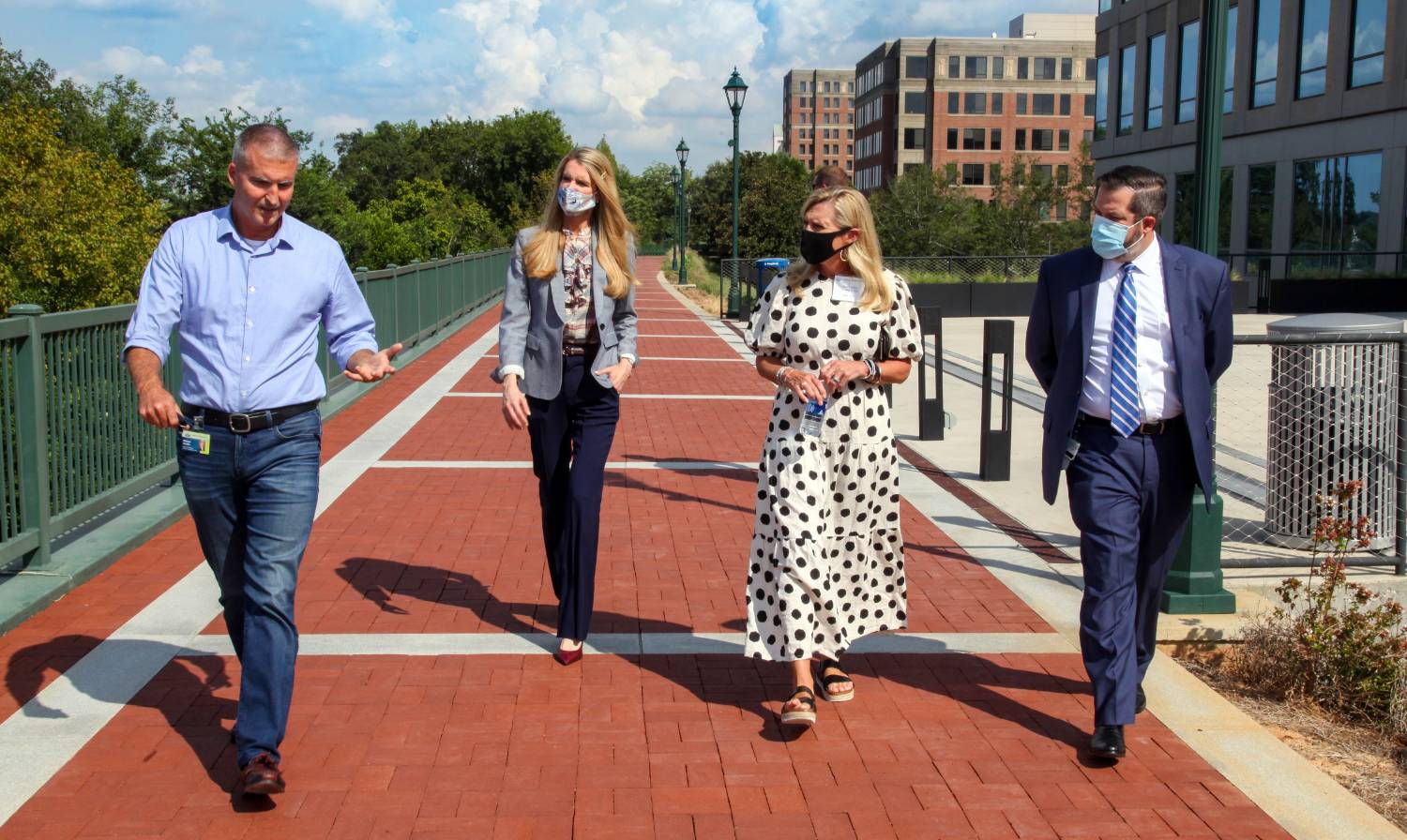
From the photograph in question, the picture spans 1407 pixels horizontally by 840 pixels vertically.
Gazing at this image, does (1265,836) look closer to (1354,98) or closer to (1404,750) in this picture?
(1404,750)

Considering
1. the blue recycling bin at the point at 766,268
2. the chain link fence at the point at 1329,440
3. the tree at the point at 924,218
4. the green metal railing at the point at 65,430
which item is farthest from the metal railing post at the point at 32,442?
the tree at the point at 924,218

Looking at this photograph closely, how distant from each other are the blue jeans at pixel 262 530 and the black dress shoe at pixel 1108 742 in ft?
7.87

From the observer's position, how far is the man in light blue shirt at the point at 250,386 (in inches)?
150

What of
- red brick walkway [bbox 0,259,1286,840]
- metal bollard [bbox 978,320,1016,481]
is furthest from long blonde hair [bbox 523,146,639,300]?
metal bollard [bbox 978,320,1016,481]

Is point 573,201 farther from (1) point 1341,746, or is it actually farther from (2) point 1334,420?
(2) point 1334,420

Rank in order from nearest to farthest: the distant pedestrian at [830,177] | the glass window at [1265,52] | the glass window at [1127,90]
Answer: the distant pedestrian at [830,177]
the glass window at [1265,52]
the glass window at [1127,90]

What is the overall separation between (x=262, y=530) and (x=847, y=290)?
1980mm


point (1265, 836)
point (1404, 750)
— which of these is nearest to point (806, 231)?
point (1265, 836)

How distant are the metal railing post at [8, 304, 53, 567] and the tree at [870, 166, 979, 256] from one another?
179 ft

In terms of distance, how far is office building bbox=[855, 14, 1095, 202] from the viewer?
4382 inches

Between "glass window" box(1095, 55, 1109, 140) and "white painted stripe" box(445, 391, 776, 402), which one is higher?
"glass window" box(1095, 55, 1109, 140)

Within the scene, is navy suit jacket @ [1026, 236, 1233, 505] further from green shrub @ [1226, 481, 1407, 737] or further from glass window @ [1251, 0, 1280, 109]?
glass window @ [1251, 0, 1280, 109]

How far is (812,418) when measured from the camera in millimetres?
4441

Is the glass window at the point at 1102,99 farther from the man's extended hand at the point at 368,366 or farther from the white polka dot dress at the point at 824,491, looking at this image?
the man's extended hand at the point at 368,366
